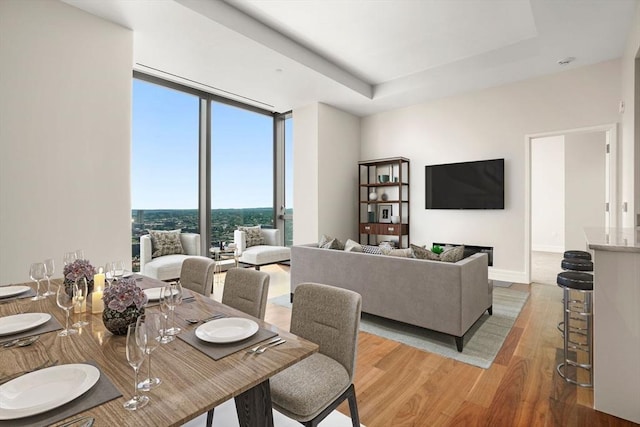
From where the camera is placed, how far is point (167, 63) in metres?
4.09

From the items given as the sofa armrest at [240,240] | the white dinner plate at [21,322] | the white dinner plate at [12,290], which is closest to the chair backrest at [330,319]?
the white dinner plate at [21,322]

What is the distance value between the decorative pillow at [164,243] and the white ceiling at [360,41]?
2308 mm

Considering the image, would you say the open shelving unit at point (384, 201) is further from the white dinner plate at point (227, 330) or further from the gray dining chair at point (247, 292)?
the white dinner plate at point (227, 330)

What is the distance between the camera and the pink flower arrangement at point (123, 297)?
1.17 m

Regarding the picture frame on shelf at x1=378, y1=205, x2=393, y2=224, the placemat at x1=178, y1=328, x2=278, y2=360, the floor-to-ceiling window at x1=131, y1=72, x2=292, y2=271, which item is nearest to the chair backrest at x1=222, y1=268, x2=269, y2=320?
the placemat at x1=178, y1=328, x2=278, y2=360

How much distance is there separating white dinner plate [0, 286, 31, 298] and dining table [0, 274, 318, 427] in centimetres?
60

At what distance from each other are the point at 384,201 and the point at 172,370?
532 cm

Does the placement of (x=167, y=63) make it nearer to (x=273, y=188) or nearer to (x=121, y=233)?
(x=121, y=233)

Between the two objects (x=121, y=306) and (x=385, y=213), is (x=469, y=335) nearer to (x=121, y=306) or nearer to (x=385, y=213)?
(x=121, y=306)

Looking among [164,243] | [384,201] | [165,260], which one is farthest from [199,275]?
[384,201]

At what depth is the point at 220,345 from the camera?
3.71 ft

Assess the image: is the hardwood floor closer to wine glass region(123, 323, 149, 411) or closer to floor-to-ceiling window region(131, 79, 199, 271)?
wine glass region(123, 323, 149, 411)

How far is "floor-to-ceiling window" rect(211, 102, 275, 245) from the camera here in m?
5.61

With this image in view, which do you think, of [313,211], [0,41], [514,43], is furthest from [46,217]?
[514,43]
